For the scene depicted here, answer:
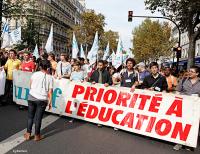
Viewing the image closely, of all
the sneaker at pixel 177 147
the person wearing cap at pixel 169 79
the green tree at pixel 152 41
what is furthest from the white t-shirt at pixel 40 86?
the green tree at pixel 152 41

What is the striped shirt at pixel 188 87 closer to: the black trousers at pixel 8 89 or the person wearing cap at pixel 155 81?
the person wearing cap at pixel 155 81

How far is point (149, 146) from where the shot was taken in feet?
25.6

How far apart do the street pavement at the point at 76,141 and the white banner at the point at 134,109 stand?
21 cm

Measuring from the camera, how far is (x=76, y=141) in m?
7.68

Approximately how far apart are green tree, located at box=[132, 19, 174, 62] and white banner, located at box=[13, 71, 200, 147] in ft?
176

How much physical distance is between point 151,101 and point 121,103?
83 centimetres

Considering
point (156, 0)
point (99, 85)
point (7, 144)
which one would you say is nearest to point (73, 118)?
point (99, 85)

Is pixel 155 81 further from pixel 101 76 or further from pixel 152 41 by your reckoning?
pixel 152 41

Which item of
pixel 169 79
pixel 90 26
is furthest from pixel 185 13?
pixel 90 26

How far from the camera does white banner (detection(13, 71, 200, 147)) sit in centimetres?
795

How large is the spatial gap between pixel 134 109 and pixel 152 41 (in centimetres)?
5615

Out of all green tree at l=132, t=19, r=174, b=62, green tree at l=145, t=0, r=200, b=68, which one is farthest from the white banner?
green tree at l=132, t=19, r=174, b=62

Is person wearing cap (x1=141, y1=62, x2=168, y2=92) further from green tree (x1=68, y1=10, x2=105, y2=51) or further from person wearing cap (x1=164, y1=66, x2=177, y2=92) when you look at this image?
green tree (x1=68, y1=10, x2=105, y2=51)

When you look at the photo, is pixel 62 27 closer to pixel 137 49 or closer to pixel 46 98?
pixel 137 49
